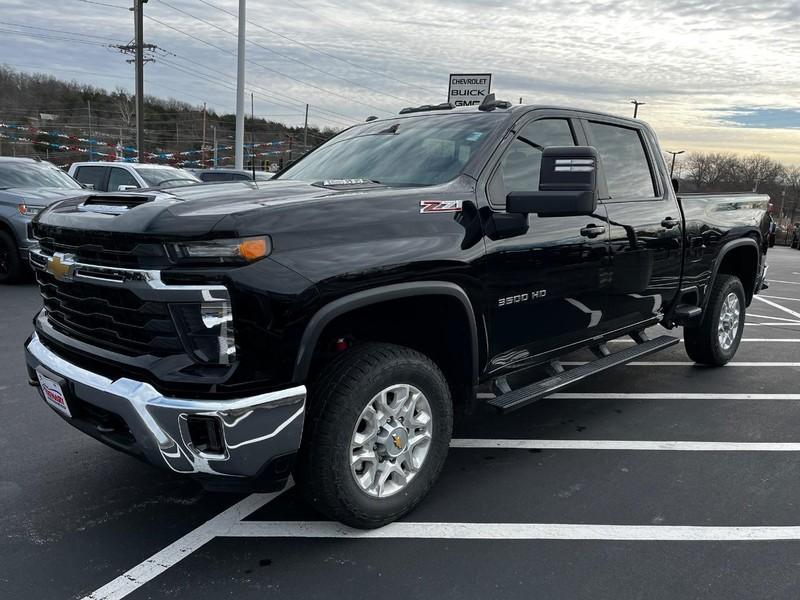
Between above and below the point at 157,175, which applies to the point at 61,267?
below

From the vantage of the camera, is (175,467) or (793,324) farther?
(793,324)

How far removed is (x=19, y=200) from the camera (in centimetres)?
919

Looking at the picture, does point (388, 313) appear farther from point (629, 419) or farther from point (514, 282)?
point (629, 419)

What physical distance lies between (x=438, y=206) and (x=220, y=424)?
1423 mm

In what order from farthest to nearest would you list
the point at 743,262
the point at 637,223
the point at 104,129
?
the point at 104,129 < the point at 743,262 < the point at 637,223

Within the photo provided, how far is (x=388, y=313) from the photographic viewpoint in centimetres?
308

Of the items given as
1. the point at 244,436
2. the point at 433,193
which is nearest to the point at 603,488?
the point at 433,193

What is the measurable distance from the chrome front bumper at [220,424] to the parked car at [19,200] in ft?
24.1

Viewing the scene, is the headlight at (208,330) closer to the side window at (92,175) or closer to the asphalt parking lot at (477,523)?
the asphalt parking lot at (477,523)

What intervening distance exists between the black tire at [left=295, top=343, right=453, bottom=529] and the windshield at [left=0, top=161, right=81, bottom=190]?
889 cm

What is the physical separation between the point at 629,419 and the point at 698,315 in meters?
1.36

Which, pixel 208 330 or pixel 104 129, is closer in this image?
pixel 208 330

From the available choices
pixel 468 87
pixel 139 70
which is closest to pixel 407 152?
pixel 468 87

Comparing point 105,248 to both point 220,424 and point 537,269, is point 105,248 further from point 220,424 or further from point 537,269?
point 537,269
